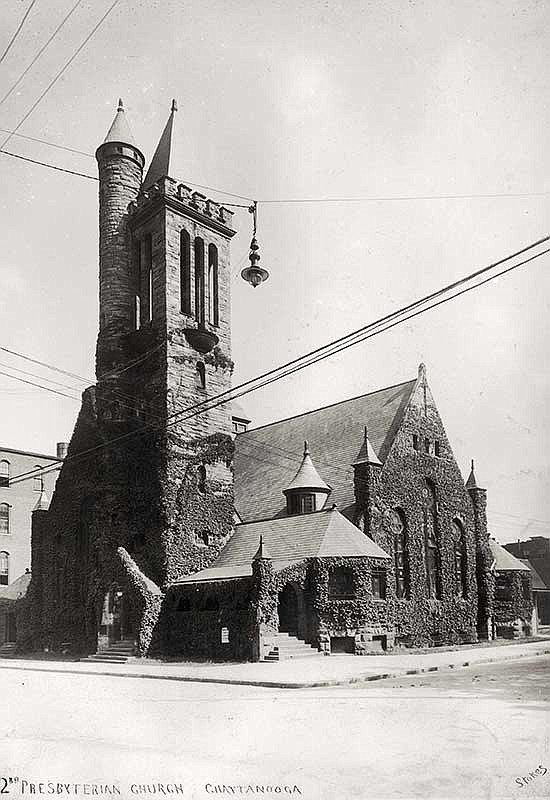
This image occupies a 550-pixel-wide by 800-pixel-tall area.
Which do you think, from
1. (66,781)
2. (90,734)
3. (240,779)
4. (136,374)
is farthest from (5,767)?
(136,374)

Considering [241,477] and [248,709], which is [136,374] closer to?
[241,477]

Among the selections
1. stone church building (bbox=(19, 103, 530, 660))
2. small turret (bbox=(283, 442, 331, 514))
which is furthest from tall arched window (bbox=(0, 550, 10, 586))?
small turret (bbox=(283, 442, 331, 514))

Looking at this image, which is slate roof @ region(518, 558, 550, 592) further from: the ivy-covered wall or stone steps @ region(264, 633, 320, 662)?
stone steps @ region(264, 633, 320, 662)

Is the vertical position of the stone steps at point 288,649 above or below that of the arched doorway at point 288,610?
below

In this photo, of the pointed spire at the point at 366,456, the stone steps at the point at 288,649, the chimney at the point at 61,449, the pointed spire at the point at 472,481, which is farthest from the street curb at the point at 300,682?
the chimney at the point at 61,449

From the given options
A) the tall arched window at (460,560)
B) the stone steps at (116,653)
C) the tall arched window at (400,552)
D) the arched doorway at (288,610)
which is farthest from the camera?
the tall arched window at (460,560)

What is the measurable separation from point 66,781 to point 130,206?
117 feet

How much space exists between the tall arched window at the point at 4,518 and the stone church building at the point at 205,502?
1905 centimetres

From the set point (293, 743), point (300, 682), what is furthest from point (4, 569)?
point (293, 743)

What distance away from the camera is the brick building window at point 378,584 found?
105 ft

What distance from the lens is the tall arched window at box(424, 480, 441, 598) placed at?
38.2m

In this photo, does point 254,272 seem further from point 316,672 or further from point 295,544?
point 295,544

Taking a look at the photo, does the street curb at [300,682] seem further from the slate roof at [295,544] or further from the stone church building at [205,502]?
the slate roof at [295,544]

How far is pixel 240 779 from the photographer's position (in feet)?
28.6
